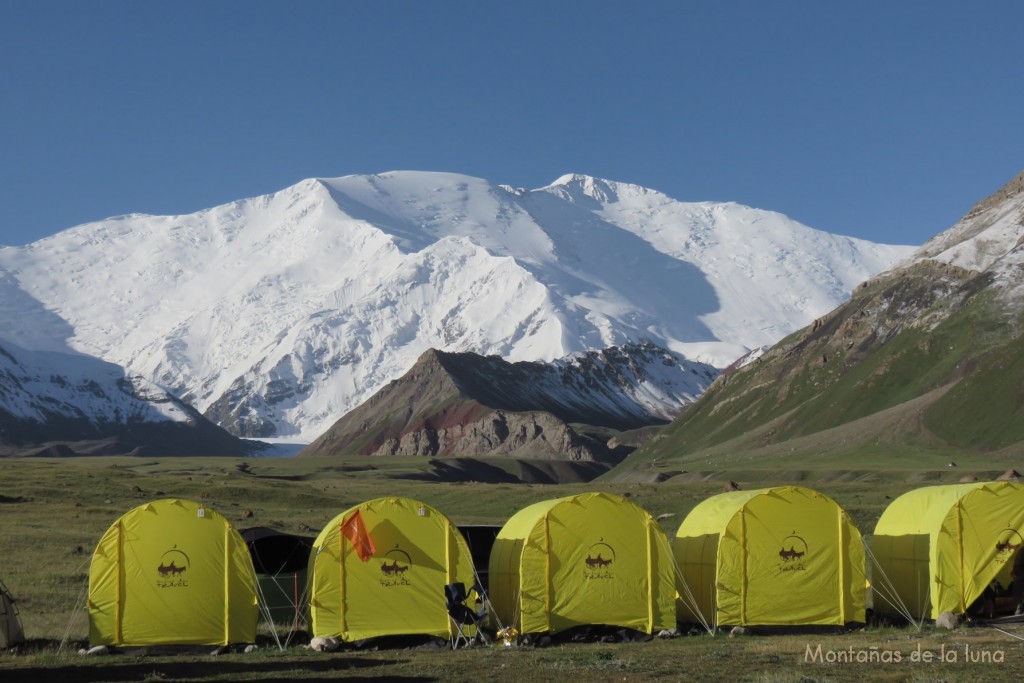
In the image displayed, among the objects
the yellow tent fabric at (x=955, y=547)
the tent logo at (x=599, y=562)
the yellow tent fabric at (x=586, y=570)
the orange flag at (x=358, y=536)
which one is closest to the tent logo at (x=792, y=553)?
the yellow tent fabric at (x=955, y=547)

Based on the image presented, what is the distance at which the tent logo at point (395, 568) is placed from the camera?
104ft

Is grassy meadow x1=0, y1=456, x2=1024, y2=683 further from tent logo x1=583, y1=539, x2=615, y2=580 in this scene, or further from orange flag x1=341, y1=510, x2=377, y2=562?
orange flag x1=341, y1=510, x2=377, y2=562

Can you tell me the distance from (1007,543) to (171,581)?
853 inches

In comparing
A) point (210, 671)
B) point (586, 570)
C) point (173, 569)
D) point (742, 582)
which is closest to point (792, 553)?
point (742, 582)

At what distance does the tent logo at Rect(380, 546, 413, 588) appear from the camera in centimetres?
3177

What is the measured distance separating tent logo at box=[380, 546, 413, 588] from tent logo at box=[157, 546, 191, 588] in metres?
4.87

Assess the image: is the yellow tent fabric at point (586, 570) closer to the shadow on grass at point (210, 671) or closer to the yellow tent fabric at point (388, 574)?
Result: the yellow tent fabric at point (388, 574)

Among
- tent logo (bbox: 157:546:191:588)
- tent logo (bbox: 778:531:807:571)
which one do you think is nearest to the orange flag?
tent logo (bbox: 157:546:191:588)

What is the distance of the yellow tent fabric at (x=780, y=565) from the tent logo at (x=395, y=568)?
7420 millimetres

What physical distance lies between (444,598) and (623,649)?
4.93 meters

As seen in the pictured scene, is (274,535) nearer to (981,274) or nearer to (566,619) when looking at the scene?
(566,619)

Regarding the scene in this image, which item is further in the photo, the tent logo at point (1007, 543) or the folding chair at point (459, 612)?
the tent logo at point (1007, 543)

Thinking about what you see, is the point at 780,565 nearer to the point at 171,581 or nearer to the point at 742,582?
the point at 742,582

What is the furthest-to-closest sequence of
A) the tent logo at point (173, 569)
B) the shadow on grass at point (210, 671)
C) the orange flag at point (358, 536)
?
the orange flag at point (358, 536) < the tent logo at point (173, 569) < the shadow on grass at point (210, 671)
